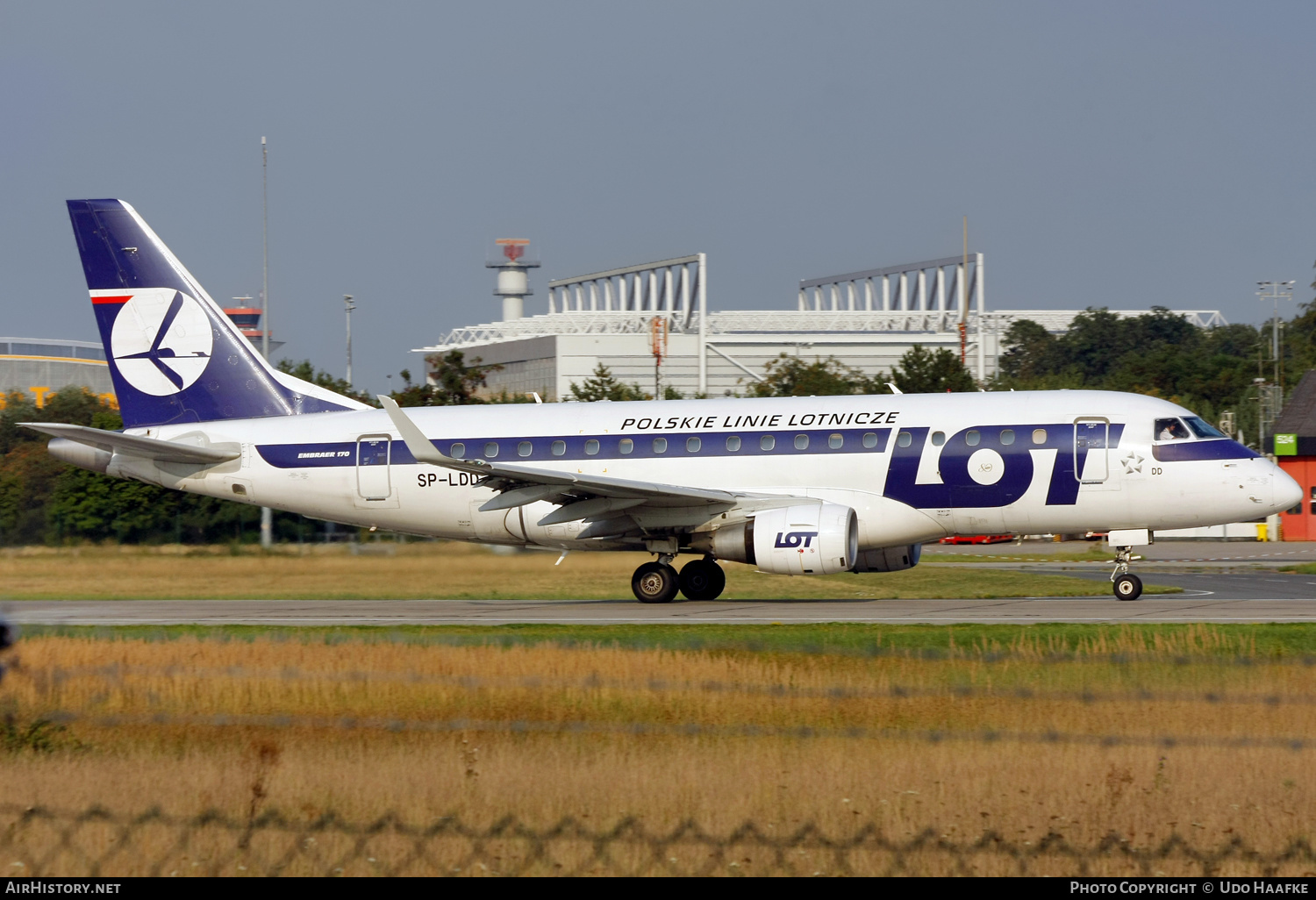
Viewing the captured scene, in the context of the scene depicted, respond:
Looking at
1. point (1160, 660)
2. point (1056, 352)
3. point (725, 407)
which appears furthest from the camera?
point (1056, 352)

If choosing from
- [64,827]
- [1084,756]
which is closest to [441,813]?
[64,827]

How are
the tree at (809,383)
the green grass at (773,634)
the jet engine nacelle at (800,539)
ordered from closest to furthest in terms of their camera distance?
1. the green grass at (773,634)
2. the jet engine nacelle at (800,539)
3. the tree at (809,383)

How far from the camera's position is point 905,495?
25969 millimetres

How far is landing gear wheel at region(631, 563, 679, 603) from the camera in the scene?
90.0ft

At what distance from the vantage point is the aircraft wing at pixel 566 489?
24953mm

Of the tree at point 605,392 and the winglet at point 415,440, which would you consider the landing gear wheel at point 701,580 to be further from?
the tree at point 605,392

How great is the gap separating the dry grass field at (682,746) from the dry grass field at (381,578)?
1198 cm

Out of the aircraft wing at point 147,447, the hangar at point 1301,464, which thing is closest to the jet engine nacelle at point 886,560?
the aircraft wing at point 147,447

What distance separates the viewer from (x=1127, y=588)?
2555 centimetres

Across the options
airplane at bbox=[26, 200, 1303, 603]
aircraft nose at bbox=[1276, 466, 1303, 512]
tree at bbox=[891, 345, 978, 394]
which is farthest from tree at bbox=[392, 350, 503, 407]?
aircraft nose at bbox=[1276, 466, 1303, 512]

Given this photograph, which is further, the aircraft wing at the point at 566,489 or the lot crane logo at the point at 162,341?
the lot crane logo at the point at 162,341

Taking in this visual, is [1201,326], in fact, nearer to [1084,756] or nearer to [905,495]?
[905,495]

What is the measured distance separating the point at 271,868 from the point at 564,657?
8124 mm
